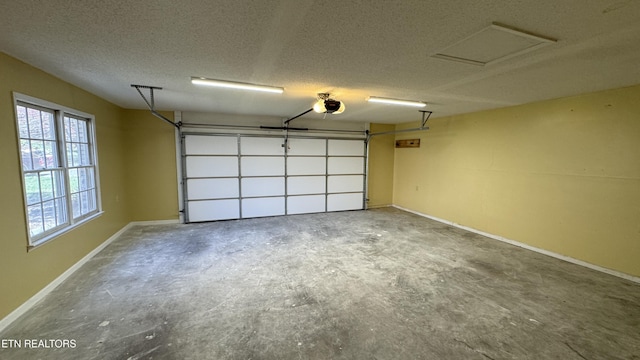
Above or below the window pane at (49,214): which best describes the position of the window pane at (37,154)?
above

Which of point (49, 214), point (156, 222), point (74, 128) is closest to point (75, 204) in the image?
point (49, 214)

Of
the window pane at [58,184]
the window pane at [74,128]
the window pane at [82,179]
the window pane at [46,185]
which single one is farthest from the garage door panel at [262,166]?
the window pane at [46,185]

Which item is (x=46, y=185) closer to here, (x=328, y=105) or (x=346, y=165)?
(x=328, y=105)

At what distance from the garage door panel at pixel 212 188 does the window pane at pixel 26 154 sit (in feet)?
9.75

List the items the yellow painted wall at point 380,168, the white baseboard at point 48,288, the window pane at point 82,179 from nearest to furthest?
the white baseboard at point 48,288
the window pane at point 82,179
the yellow painted wall at point 380,168

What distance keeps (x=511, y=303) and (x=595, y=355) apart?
2.29 feet

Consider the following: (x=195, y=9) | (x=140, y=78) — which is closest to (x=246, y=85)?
(x=140, y=78)

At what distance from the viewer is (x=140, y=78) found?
119 inches

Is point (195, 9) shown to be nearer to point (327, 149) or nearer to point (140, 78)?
point (140, 78)

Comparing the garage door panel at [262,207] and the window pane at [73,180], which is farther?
the garage door panel at [262,207]

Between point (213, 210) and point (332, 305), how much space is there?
4269 mm

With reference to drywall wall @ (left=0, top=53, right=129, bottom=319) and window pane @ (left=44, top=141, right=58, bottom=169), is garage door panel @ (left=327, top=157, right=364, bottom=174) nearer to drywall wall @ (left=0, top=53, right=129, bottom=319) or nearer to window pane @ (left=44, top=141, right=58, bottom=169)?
drywall wall @ (left=0, top=53, right=129, bottom=319)

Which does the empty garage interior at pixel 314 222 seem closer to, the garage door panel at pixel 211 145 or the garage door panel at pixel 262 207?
the garage door panel at pixel 211 145

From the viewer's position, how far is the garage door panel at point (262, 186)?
6086 millimetres
